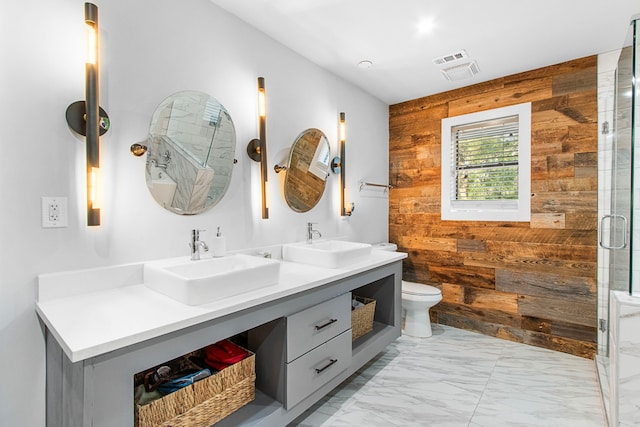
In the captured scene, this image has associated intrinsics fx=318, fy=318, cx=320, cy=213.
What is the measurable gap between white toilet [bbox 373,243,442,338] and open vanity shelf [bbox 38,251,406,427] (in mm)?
375

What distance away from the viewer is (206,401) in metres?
1.33

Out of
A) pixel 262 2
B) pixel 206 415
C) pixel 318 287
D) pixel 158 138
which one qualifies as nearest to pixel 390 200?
pixel 318 287

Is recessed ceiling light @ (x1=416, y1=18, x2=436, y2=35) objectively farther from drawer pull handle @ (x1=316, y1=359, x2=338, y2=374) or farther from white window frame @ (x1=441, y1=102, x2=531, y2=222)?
drawer pull handle @ (x1=316, y1=359, x2=338, y2=374)

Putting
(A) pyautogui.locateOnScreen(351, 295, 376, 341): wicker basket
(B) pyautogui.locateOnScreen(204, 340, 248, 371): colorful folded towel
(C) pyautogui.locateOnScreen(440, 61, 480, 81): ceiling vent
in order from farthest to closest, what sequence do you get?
(C) pyautogui.locateOnScreen(440, 61, 480, 81): ceiling vent
(A) pyautogui.locateOnScreen(351, 295, 376, 341): wicker basket
(B) pyautogui.locateOnScreen(204, 340, 248, 371): colorful folded towel

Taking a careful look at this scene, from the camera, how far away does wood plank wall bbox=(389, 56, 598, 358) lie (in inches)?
97.7

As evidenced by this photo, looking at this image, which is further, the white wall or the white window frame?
the white window frame

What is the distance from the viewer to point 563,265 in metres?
2.57

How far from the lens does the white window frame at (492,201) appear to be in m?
2.72

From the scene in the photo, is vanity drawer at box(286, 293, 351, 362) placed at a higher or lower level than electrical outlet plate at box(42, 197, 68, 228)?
lower

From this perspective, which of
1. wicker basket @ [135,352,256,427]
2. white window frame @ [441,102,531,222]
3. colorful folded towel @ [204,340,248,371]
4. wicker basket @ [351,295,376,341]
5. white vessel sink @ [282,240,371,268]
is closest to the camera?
wicker basket @ [135,352,256,427]

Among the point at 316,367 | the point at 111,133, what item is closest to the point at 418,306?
the point at 316,367

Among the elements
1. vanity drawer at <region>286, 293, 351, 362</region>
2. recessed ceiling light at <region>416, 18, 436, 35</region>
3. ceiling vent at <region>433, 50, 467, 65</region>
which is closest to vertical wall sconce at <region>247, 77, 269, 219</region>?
vanity drawer at <region>286, 293, 351, 362</region>

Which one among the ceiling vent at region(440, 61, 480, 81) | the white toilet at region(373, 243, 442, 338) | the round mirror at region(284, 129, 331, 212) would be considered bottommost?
the white toilet at region(373, 243, 442, 338)

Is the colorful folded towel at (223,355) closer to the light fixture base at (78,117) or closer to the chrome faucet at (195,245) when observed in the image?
the chrome faucet at (195,245)
